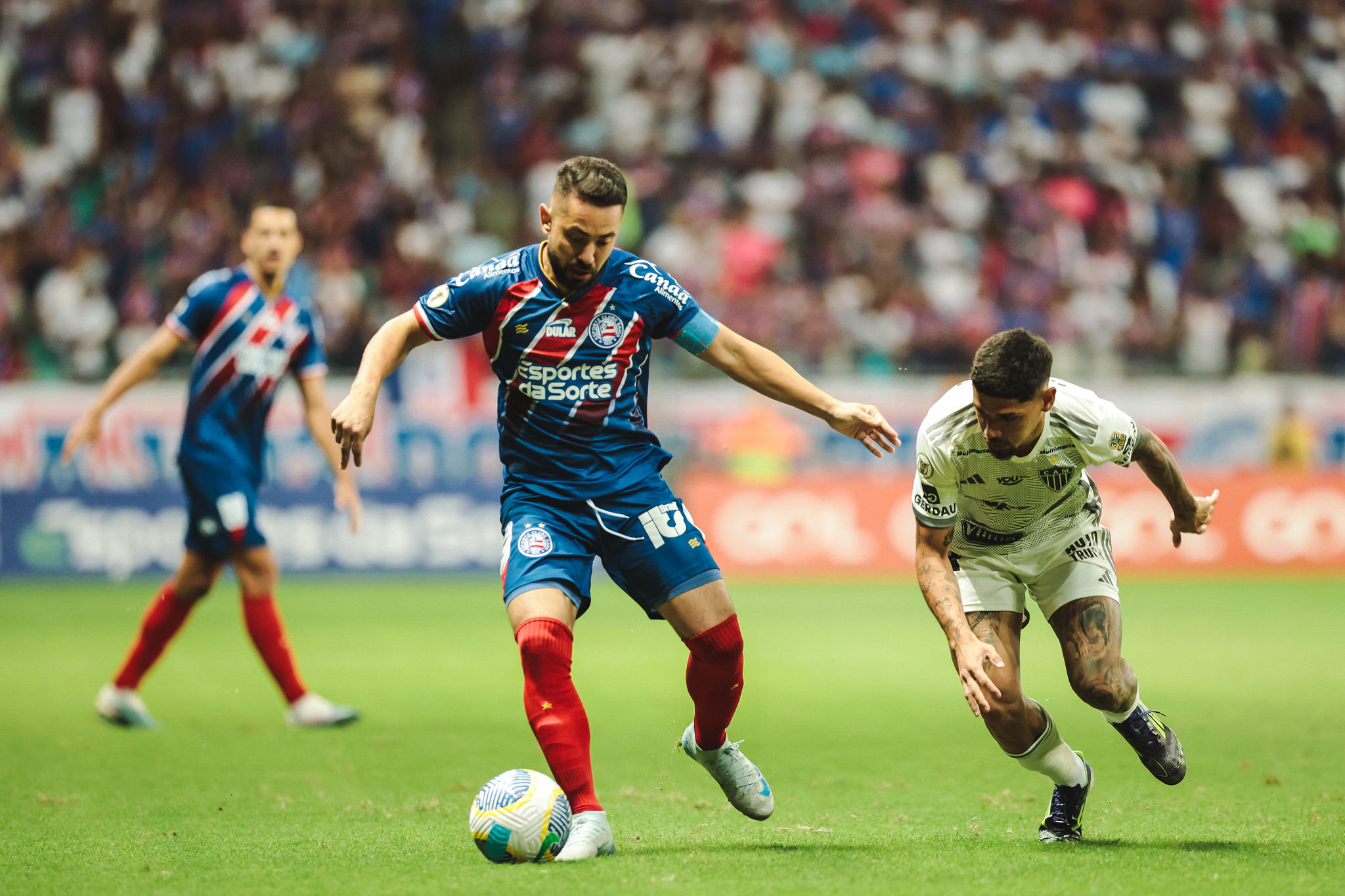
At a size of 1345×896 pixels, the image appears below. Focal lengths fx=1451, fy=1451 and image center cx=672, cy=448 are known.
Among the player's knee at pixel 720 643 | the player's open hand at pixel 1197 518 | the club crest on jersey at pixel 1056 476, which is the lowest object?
the player's knee at pixel 720 643

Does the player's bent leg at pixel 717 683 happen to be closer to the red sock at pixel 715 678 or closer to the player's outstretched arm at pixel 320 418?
the red sock at pixel 715 678

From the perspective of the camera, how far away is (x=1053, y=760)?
205 inches

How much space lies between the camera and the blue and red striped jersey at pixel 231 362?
8062 millimetres

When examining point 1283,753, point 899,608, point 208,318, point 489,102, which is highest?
point 489,102

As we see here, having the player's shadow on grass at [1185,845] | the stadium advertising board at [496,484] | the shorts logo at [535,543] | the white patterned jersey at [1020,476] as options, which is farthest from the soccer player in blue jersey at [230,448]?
the stadium advertising board at [496,484]

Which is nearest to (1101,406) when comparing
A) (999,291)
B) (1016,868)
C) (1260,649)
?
(1016,868)

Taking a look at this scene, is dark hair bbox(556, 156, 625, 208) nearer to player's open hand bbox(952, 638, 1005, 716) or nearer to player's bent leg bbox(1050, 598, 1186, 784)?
player's open hand bbox(952, 638, 1005, 716)

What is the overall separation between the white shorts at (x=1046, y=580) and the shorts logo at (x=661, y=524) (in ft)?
3.74

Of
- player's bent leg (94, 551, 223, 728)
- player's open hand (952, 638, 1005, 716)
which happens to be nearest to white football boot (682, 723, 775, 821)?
player's open hand (952, 638, 1005, 716)

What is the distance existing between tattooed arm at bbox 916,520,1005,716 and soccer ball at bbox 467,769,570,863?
139cm

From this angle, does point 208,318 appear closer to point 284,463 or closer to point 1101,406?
point 1101,406

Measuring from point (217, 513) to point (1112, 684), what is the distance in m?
4.93

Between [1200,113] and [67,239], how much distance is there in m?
16.2

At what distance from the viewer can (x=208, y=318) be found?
809 centimetres
